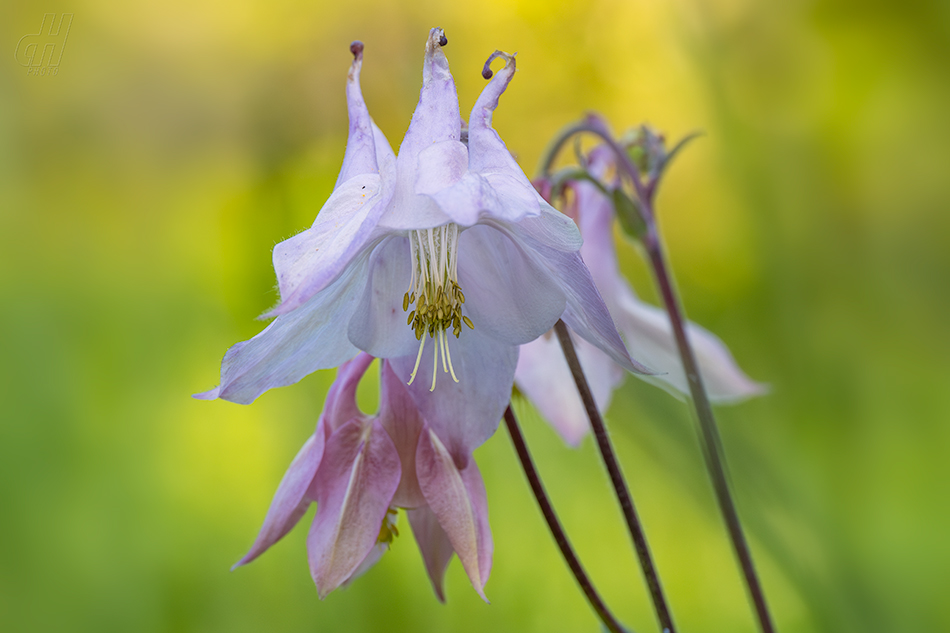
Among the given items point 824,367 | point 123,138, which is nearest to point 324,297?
point 824,367

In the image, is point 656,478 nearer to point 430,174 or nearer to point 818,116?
point 818,116

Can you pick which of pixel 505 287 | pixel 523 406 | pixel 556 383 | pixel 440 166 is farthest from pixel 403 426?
pixel 523 406

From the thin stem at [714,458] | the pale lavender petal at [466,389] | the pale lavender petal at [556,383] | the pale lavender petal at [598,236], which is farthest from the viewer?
the pale lavender petal at [598,236]

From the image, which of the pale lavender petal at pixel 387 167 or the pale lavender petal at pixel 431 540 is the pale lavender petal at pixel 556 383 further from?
the pale lavender petal at pixel 387 167

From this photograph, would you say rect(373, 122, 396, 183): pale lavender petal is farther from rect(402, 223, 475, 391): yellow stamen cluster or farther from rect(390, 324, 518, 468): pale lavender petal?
rect(390, 324, 518, 468): pale lavender petal

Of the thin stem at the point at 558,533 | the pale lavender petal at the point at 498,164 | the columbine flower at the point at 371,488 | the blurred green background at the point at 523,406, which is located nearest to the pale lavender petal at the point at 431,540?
the columbine flower at the point at 371,488

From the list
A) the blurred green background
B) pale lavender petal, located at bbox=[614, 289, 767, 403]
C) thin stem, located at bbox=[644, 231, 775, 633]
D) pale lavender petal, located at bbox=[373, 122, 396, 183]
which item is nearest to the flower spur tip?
pale lavender petal, located at bbox=[373, 122, 396, 183]
